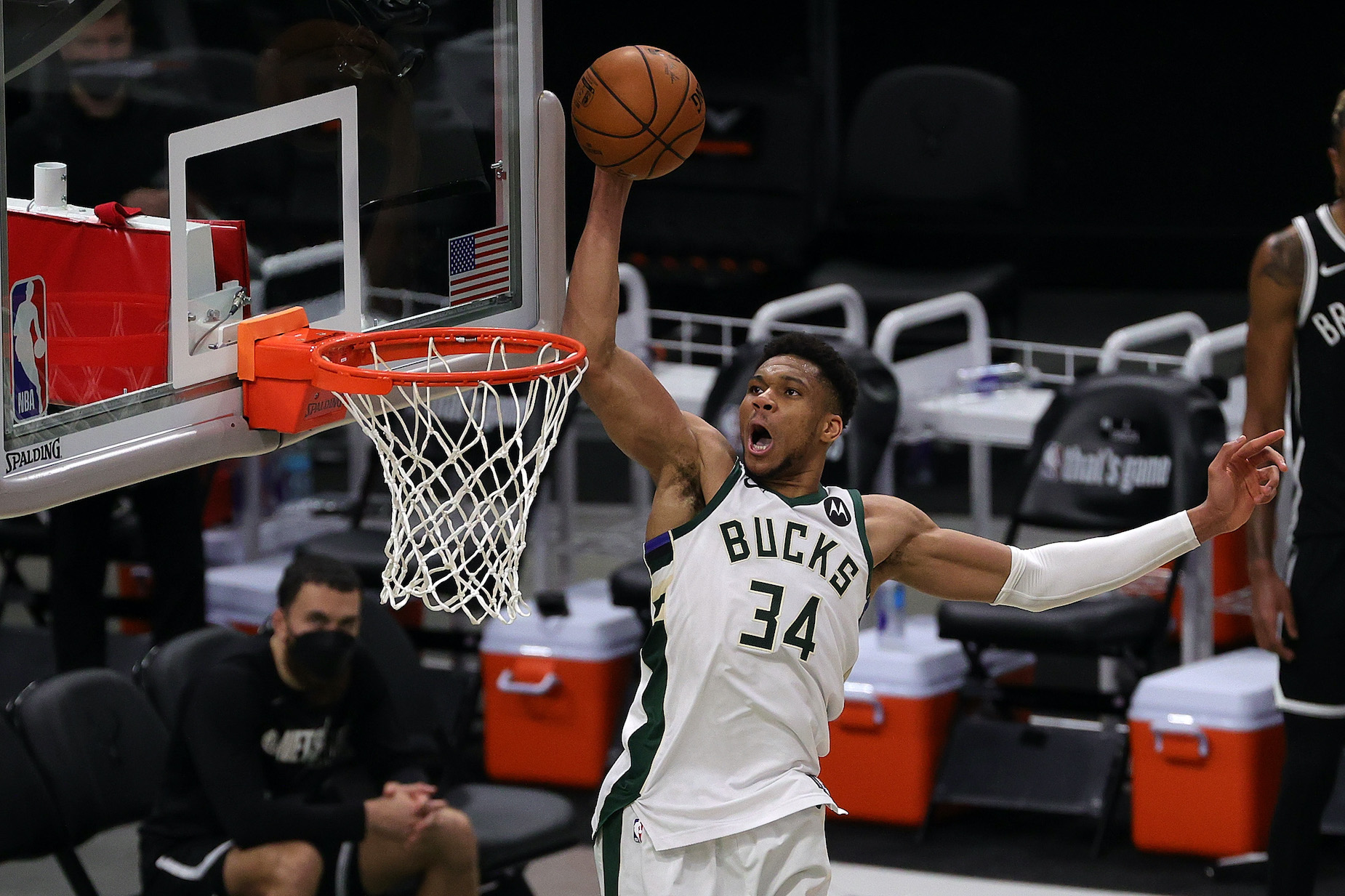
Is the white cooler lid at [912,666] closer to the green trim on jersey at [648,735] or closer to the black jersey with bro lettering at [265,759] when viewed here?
A: the black jersey with bro lettering at [265,759]

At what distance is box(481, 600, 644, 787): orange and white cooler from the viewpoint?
6617mm

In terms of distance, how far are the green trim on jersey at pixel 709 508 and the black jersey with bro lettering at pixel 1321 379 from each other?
1.88 metres

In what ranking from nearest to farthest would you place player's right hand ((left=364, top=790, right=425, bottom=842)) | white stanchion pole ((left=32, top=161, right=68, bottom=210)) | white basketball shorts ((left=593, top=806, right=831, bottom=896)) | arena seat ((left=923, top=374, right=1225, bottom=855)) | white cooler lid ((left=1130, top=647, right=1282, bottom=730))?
1. white stanchion pole ((left=32, top=161, right=68, bottom=210))
2. white basketball shorts ((left=593, top=806, right=831, bottom=896))
3. player's right hand ((left=364, top=790, right=425, bottom=842))
4. white cooler lid ((left=1130, top=647, right=1282, bottom=730))
5. arena seat ((left=923, top=374, right=1225, bottom=855))

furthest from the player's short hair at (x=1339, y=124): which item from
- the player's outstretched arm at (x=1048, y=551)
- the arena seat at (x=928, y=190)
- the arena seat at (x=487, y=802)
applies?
the arena seat at (x=928, y=190)

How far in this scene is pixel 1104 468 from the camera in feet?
20.9

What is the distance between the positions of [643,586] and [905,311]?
4.42ft

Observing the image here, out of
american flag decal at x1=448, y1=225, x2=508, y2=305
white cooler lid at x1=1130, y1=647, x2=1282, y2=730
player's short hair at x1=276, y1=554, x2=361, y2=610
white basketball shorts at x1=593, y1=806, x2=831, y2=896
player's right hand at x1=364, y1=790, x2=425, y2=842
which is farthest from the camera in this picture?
white cooler lid at x1=1130, y1=647, x2=1282, y2=730

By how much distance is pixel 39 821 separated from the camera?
4926mm

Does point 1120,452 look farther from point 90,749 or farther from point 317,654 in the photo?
point 90,749

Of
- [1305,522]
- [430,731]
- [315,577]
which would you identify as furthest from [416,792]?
[1305,522]

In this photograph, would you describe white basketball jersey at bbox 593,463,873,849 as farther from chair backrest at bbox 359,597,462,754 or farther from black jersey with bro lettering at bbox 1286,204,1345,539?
chair backrest at bbox 359,597,462,754

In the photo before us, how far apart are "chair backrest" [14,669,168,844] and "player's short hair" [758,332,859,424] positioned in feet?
7.15

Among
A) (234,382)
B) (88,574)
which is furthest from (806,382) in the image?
(88,574)

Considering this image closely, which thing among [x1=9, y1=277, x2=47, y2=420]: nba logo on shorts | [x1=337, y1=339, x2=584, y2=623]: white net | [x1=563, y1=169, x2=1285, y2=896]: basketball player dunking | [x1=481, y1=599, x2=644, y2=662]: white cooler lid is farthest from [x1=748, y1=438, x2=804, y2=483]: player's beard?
[x1=481, y1=599, x2=644, y2=662]: white cooler lid
